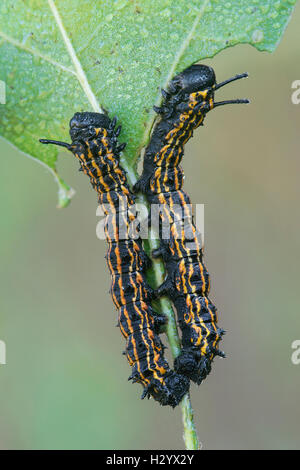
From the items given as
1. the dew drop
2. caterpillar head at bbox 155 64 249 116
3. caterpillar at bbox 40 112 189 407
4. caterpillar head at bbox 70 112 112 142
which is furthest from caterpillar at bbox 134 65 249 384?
caterpillar head at bbox 70 112 112 142

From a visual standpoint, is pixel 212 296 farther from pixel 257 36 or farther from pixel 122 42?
pixel 122 42

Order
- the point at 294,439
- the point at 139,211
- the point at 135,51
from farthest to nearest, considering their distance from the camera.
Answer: the point at 294,439 → the point at 139,211 → the point at 135,51

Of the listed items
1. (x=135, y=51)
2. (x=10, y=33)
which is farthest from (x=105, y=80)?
(x=10, y=33)

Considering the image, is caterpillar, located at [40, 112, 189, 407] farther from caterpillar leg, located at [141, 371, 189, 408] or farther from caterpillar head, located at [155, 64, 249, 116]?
caterpillar head, located at [155, 64, 249, 116]

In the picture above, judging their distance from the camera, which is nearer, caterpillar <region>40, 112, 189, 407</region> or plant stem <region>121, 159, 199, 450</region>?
plant stem <region>121, 159, 199, 450</region>

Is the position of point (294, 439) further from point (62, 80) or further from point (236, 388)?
point (62, 80)

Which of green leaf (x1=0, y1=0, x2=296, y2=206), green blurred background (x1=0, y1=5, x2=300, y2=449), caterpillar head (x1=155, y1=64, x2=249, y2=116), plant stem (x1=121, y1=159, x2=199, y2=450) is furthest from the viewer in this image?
green blurred background (x1=0, y1=5, x2=300, y2=449)
